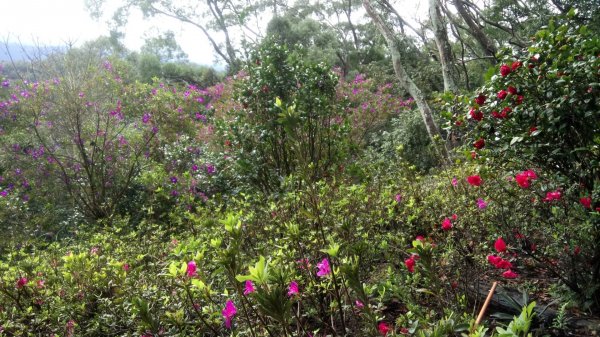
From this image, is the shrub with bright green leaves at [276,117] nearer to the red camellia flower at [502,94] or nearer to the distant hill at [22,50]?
the red camellia flower at [502,94]

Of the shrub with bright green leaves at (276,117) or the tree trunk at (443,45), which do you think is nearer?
the shrub with bright green leaves at (276,117)

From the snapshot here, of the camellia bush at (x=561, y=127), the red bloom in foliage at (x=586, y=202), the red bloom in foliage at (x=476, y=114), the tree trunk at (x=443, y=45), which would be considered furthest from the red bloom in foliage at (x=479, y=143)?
the tree trunk at (x=443, y=45)

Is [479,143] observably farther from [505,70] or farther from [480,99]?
[505,70]

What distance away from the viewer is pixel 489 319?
6.86 feet

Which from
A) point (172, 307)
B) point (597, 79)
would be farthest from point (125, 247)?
point (597, 79)

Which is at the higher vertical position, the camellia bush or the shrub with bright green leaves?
the shrub with bright green leaves

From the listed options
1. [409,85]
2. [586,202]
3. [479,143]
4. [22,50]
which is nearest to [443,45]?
[409,85]

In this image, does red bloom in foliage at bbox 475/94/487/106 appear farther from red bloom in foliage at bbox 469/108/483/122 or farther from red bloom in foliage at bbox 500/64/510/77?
red bloom in foliage at bbox 500/64/510/77

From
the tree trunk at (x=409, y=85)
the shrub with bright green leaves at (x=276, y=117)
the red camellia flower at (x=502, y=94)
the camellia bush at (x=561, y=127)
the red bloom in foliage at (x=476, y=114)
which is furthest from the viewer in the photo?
the tree trunk at (x=409, y=85)

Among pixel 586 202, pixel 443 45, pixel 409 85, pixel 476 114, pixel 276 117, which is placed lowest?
pixel 586 202

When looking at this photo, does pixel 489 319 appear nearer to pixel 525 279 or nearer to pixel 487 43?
pixel 525 279

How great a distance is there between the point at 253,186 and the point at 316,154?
890mm

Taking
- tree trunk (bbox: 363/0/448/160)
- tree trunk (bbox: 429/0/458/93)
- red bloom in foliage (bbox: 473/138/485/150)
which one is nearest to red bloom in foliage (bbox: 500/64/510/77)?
red bloom in foliage (bbox: 473/138/485/150)

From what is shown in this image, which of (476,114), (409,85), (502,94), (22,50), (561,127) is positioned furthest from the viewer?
(409,85)
